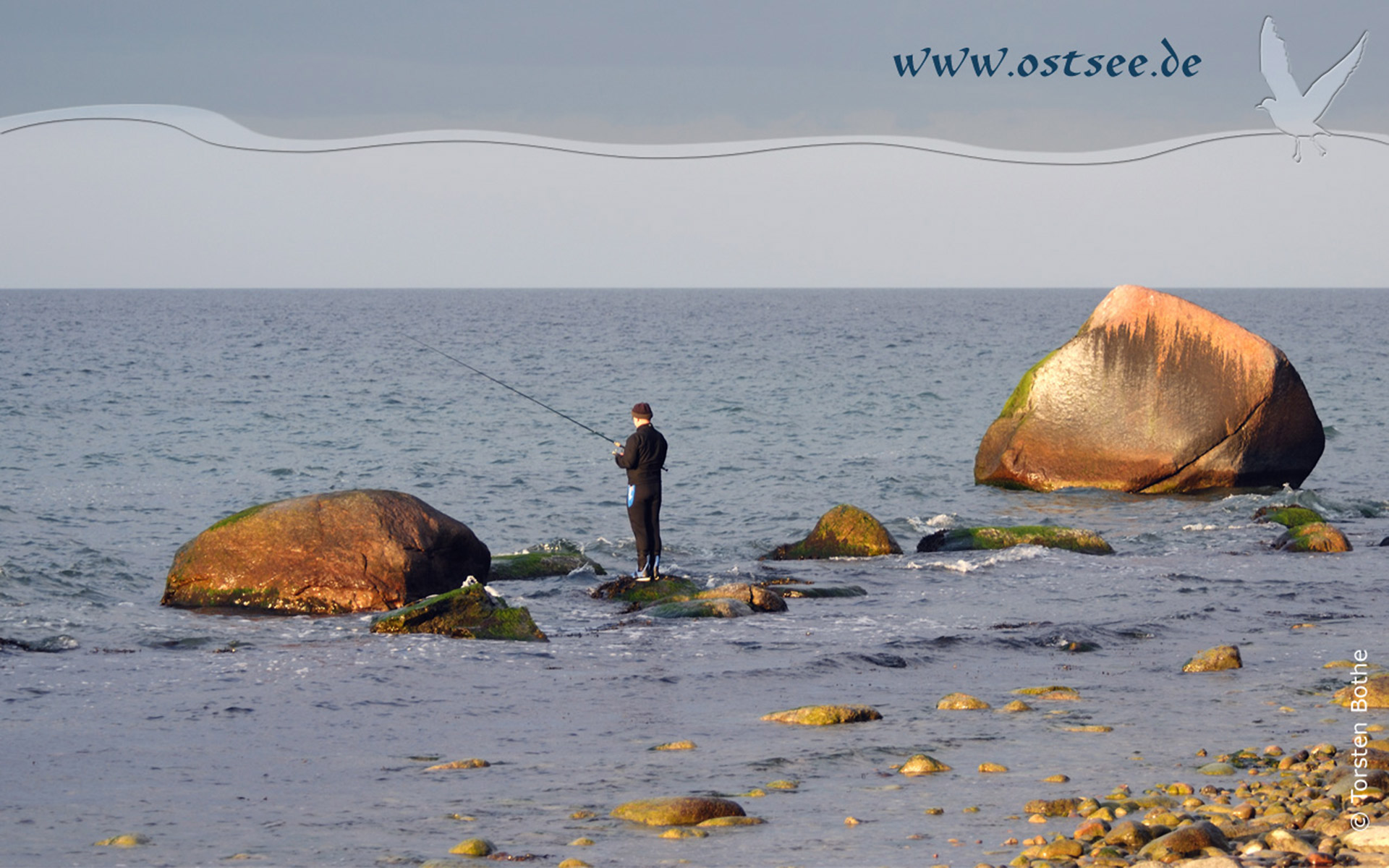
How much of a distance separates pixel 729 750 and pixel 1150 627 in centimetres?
604

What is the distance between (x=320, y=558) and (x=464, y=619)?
89.2 inches

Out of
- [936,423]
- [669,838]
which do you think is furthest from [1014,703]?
[936,423]

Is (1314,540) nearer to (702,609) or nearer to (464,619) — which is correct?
(702,609)

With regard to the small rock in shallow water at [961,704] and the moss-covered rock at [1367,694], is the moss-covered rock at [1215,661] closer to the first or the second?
the moss-covered rock at [1367,694]

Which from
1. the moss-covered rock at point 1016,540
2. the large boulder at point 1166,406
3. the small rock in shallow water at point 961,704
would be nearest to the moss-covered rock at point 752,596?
the small rock in shallow water at point 961,704

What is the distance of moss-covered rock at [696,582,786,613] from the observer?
13883 millimetres

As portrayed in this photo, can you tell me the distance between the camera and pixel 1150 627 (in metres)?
12.9

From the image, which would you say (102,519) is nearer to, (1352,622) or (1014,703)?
(1014,703)

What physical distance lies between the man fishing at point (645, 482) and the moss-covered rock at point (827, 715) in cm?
549

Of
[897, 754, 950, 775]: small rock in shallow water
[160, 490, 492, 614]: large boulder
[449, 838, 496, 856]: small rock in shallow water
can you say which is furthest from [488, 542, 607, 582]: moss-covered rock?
[449, 838, 496, 856]: small rock in shallow water

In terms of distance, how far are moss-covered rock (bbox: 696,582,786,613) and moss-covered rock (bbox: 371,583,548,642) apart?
2.18 m

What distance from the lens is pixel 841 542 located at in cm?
1783

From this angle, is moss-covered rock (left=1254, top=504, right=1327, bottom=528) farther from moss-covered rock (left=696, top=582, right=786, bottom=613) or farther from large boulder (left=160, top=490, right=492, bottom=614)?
large boulder (left=160, top=490, right=492, bottom=614)

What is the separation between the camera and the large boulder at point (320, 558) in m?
13.9
